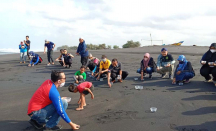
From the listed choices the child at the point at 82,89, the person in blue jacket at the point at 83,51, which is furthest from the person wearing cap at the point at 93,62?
the child at the point at 82,89

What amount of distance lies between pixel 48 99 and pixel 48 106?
0.15 metres

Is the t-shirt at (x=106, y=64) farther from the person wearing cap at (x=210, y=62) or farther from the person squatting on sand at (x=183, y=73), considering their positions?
the person wearing cap at (x=210, y=62)

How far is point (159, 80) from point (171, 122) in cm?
402

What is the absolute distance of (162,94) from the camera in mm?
6297

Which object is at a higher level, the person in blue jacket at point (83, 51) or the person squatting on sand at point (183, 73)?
the person in blue jacket at point (83, 51)

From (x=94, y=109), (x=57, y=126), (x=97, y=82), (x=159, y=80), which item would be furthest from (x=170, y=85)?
(x=57, y=126)

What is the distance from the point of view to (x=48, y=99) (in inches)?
148

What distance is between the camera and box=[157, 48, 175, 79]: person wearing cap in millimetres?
8211

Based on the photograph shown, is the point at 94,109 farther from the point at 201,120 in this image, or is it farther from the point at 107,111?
the point at 201,120

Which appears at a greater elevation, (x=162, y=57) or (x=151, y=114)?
(x=162, y=57)

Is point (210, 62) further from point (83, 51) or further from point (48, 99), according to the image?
point (83, 51)

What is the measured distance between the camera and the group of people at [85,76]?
12.3 feet

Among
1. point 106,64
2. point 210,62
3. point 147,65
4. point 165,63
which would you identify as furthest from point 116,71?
point 210,62

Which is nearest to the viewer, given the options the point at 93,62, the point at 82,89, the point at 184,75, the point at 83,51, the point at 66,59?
the point at 82,89
